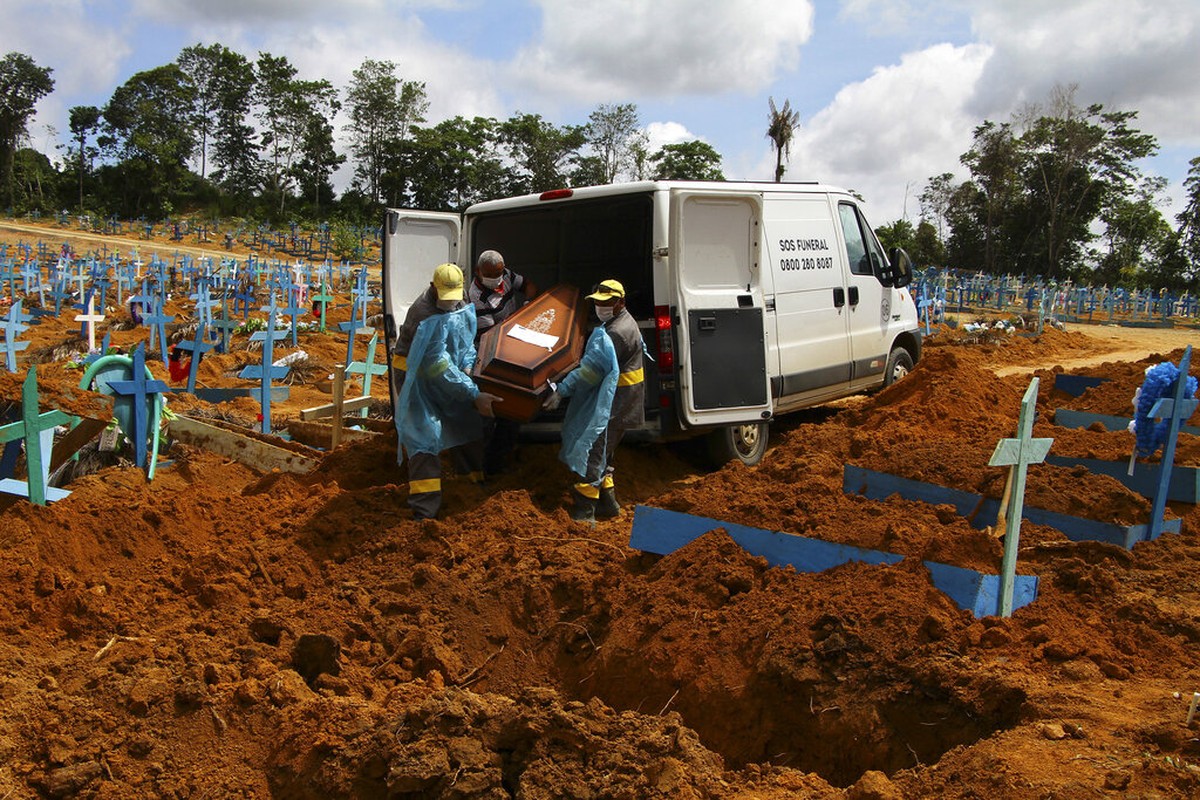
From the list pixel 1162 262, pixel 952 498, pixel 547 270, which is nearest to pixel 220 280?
pixel 547 270

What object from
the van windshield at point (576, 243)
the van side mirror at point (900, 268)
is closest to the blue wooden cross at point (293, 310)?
the van windshield at point (576, 243)

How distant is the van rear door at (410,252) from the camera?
265 inches

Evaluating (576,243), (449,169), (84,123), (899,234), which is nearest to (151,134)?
(84,123)

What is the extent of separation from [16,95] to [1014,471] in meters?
69.5

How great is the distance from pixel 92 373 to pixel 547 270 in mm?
3543

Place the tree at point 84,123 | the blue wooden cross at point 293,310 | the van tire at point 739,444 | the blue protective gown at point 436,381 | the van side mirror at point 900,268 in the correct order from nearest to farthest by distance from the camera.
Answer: the blue protective gown at point 436,381
the van tire at point 739,444
the van side mirror at point 900,268
the blue wooden cross at point 293,310
the tree at point 84,123

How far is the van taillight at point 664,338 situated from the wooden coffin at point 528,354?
533mm

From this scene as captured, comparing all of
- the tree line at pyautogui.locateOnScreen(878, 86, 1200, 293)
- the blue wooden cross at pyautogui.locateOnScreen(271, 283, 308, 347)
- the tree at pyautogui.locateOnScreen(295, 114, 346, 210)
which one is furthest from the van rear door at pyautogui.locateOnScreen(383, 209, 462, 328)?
the tree at pyautogui.locateOnScreen(295, 114, 346, 210)

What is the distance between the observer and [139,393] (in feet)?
19.4

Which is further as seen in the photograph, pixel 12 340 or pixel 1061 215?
pixel 1061 215

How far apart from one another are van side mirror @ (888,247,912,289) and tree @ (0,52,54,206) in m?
63.2

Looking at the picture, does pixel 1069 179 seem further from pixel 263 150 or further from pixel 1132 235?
pixel 263 150

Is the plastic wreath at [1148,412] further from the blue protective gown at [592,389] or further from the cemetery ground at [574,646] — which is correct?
the blue protective gown at [592,389]

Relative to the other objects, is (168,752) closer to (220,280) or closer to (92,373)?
(92,373)
